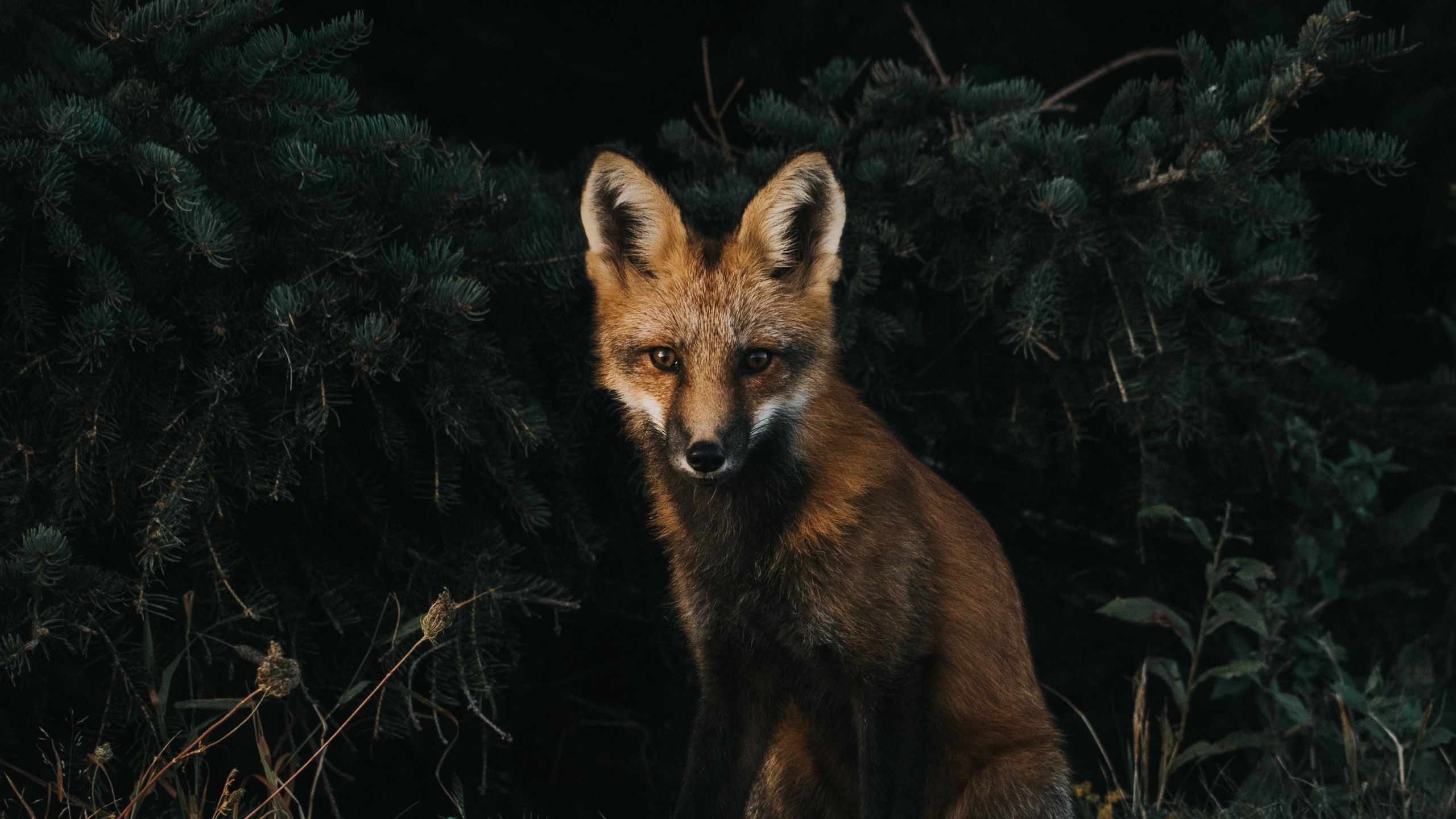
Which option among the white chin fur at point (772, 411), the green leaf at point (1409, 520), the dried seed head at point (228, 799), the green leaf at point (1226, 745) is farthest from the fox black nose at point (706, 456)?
the green leaf at point (1409, 520)

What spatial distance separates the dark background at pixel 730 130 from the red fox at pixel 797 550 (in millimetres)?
799

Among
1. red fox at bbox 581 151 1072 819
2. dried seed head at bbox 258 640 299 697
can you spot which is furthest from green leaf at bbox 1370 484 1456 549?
dried seed head at bbox 258 640 299 697

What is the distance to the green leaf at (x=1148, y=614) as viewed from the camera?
353cm

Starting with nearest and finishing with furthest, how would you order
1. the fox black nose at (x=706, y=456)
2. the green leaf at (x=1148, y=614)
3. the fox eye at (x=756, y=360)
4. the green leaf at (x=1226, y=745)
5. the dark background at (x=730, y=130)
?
1. the fox black nose at (x=706, y=456)
2. the fox eye at (x=756, y=360)
3. the green leaf at (x=1226, y=745)
4. the green leaf at (x=1148, y=614)
5. the dark background at (x=730, y=130)

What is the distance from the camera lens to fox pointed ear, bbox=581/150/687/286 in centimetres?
315

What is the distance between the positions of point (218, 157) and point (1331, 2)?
9.20 feet

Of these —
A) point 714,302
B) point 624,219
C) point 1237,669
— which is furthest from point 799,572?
point 1237,669

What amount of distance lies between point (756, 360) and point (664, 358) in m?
0.23

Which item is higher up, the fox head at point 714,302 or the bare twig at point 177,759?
the fox head at point 714,302

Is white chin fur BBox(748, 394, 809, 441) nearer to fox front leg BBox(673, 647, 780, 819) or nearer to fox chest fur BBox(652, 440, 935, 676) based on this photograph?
fox chest fur BBox(652, 440, 935, 676)

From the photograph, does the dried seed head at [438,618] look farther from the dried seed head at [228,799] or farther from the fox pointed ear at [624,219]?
the fox pointed ear at [624,219]

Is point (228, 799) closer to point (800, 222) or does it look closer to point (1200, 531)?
A: point (800, 222)

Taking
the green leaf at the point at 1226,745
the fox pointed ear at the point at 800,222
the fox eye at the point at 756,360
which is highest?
the fox pointed ear at the point at 800,222

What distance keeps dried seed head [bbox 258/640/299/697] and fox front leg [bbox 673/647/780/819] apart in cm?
103
